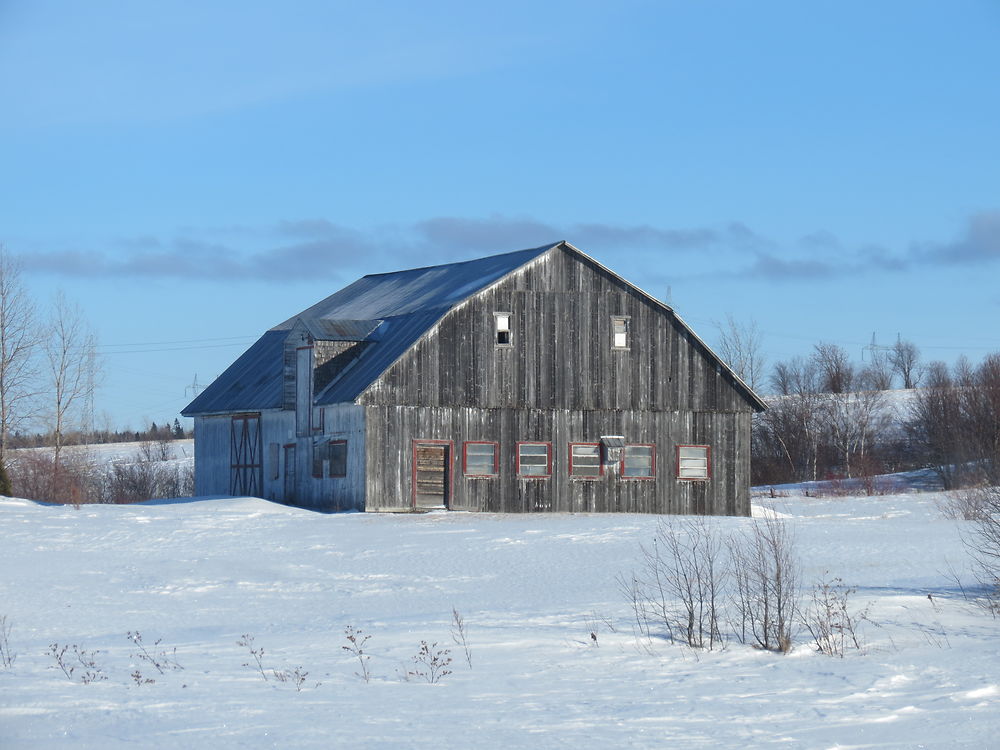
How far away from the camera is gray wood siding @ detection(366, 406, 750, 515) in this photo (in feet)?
117

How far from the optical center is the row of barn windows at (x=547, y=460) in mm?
36562

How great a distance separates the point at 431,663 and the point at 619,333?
966 inches

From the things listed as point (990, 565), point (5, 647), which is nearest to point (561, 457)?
point (990, 565)

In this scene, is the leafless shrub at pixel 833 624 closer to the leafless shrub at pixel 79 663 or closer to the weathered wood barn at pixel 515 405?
the leafless shrub at pixel 79 663

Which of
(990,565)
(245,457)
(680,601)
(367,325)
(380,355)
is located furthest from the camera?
(245,457)

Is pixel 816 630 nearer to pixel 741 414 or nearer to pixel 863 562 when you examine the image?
pixel 863 562

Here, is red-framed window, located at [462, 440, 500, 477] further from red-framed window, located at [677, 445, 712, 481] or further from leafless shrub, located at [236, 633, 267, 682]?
leafless shrub, located at [236, 633, 267, 682]

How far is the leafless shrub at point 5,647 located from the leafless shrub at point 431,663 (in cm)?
460

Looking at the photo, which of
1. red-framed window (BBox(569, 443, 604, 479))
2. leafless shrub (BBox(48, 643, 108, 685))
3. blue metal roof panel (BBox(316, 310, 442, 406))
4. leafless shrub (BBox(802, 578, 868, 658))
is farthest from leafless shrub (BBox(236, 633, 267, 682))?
red-framed window (BBox(569, 443, 604, 479))

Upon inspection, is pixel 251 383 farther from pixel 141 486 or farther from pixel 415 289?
pixel 141 486

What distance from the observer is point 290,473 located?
39.4 metres

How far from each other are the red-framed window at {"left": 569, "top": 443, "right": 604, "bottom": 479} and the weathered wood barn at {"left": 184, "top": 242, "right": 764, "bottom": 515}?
0.05m

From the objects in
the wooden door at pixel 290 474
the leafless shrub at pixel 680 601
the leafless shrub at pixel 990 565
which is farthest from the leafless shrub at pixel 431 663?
the wooden door at pixel 290 474

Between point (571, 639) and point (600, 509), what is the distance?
71.5ft
